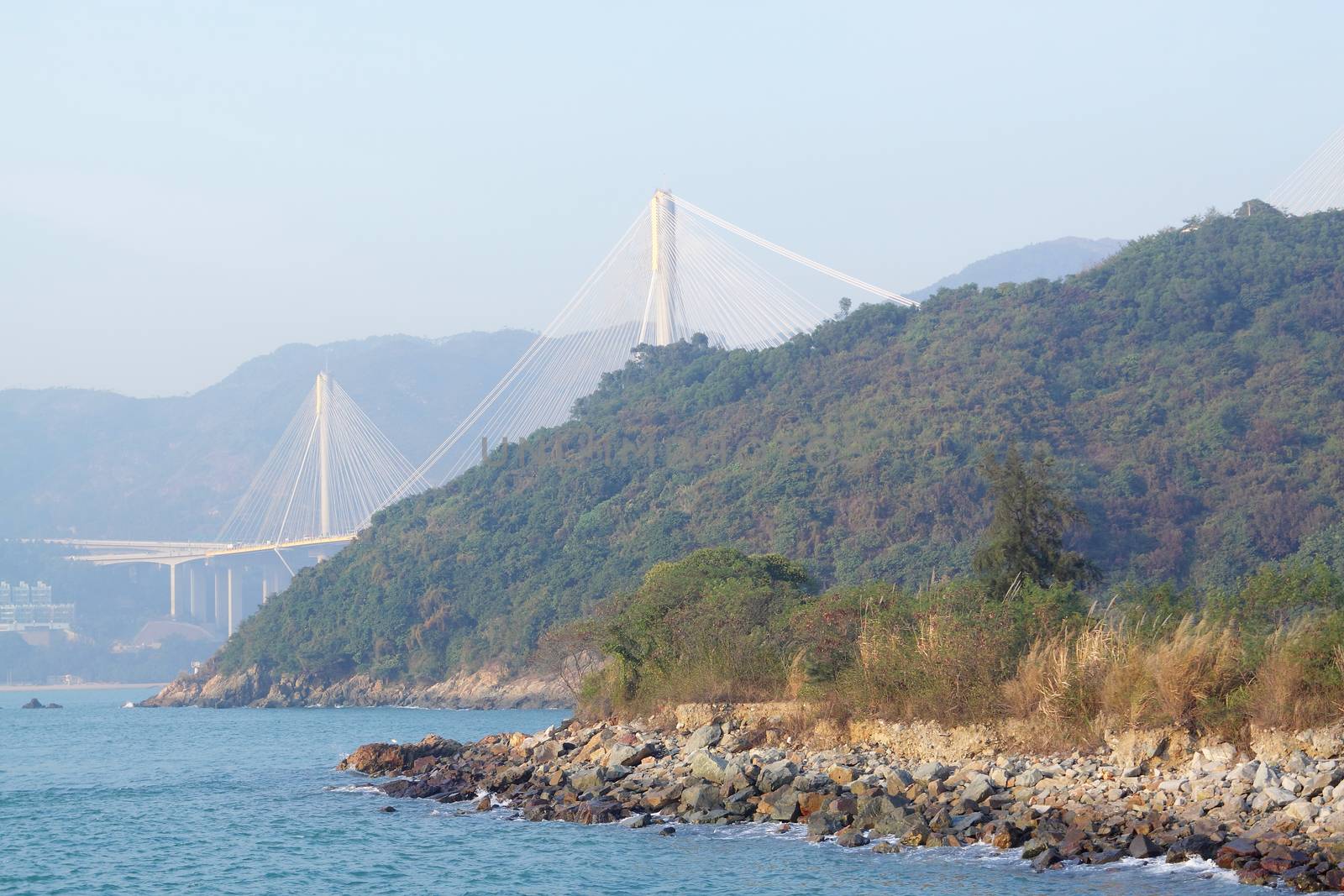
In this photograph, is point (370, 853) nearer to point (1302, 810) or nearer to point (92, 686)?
point (1302, 810)

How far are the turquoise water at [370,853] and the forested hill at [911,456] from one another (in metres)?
26.2

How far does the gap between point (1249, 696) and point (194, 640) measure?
8737 cm

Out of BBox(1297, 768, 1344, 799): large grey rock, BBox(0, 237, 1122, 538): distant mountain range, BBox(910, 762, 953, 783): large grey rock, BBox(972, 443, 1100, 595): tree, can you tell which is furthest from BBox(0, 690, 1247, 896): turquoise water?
BBox(0, 237, 1122, 538): distant mountain range

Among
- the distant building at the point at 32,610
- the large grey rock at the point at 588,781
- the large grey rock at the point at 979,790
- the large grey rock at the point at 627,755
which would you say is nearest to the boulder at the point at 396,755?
the large grey rock at the point at 627,755

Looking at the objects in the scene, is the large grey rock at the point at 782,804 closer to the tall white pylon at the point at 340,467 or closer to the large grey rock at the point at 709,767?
the large grey rock at the point at 709,767

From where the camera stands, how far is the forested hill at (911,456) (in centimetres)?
4578

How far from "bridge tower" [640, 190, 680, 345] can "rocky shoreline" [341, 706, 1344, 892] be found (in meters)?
43.6

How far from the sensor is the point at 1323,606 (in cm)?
1695

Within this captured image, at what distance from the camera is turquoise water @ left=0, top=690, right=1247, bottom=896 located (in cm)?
1331

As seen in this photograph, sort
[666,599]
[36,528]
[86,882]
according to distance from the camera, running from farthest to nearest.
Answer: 1. [36,528]
2. [666,599]
3. [86,882]

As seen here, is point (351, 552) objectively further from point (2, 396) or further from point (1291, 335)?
point (2, 396)

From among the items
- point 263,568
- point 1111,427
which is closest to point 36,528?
point 263,568

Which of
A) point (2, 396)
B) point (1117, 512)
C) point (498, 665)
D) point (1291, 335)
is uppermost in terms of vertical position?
point (2, 396)

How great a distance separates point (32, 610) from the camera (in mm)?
100875
